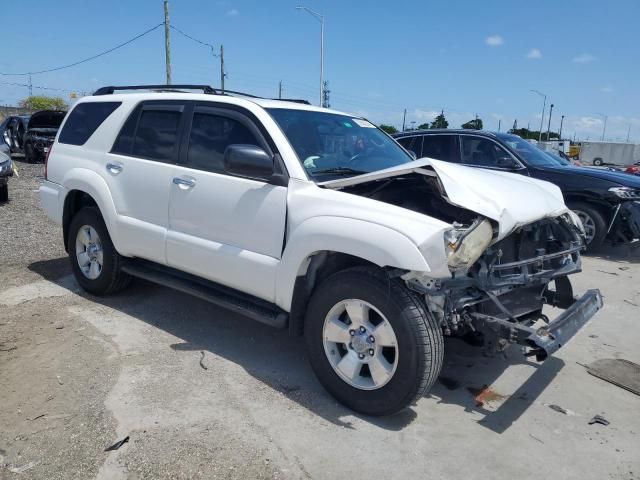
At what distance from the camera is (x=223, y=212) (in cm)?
393

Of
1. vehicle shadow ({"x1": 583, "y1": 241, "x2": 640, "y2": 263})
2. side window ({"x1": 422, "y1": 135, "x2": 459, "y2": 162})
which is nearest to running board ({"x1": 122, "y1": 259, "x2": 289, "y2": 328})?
side window ({"x1": 422, "y1": 135, "x2": 459, "y2": 162})

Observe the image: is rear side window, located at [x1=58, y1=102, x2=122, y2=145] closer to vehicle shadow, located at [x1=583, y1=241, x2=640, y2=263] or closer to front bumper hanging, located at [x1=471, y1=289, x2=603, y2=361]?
front bumper hanging, located at [x1=471, y1=289, x2=603, y2=361]

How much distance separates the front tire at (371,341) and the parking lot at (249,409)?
0.20 m

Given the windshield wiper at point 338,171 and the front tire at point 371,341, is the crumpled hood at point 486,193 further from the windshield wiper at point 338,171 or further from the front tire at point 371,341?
the front tire at point 371,341

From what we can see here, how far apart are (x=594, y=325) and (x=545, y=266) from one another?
1.68m

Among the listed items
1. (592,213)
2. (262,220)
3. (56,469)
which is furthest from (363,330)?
(592,213)

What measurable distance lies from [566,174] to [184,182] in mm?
6215

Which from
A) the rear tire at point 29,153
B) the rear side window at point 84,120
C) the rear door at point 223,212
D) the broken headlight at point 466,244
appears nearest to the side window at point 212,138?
the rear door at point 223,212

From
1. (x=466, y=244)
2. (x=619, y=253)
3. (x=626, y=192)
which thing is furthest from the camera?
(x=619, y=253)

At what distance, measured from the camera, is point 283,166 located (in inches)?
145

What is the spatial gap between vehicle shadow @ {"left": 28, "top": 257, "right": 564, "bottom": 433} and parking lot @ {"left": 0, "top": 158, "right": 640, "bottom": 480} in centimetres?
1

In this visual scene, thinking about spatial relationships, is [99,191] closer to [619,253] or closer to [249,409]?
[249,409]

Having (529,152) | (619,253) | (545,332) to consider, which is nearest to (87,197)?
(545,332)

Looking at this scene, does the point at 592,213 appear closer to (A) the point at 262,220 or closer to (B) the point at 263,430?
(A) the point at 262,220
